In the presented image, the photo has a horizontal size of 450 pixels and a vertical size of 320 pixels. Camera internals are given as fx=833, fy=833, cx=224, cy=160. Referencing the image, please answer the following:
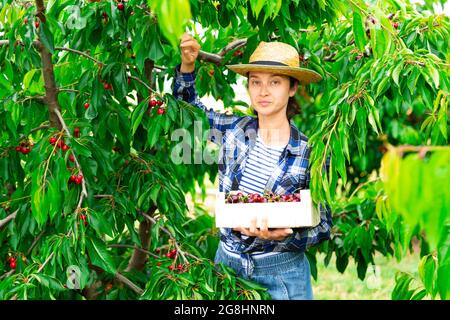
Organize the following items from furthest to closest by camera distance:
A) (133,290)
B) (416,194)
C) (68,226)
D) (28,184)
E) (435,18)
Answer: (133,290) < (28,184) < (435,18) < (68,226) < (416,194)

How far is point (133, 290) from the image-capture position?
382 cm

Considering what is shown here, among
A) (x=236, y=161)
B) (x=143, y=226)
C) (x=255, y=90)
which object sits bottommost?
(x=143, y=226)

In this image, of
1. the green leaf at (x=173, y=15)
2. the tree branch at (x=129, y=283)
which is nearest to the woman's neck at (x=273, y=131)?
Result: the tree branch at (x=129, y=283)

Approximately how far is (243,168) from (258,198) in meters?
0.23

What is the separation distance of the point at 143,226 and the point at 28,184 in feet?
2.36

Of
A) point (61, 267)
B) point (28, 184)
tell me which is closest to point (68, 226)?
point (61, 267)

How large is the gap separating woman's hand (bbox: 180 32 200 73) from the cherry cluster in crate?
1.74 feet

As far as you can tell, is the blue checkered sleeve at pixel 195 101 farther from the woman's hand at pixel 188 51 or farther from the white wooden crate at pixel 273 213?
the white wooden crate at pixel 273 213

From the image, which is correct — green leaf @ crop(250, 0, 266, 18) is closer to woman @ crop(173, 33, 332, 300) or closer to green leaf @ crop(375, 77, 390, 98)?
green leaf @ crop(375, 77, 390, 98)

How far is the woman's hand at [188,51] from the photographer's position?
10.2 ft

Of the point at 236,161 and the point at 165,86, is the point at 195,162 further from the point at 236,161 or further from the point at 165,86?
Result: the point at 236,161

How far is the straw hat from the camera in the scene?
310 cm
